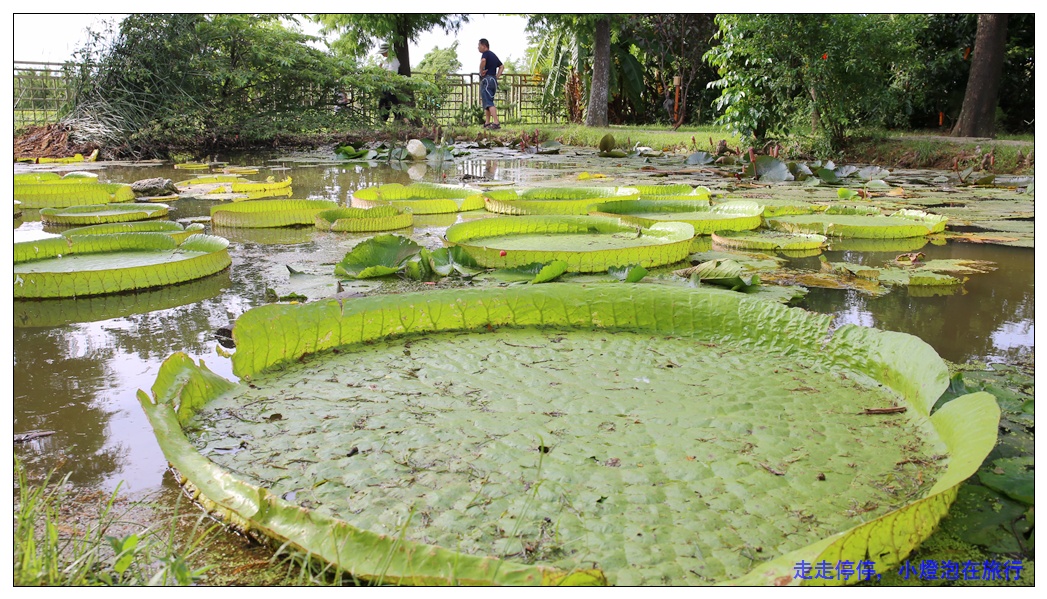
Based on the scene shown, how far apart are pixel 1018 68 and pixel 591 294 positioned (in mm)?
10141

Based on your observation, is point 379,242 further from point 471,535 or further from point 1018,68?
point 1018,68

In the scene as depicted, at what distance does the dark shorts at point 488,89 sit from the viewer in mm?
15289

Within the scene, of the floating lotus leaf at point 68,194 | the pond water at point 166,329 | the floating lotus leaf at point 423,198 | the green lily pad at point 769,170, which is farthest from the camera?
the green lily pad at point 769,170

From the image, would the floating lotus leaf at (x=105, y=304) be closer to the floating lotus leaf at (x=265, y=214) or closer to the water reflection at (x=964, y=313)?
the floating lotus leaf at (x=265, y=214)

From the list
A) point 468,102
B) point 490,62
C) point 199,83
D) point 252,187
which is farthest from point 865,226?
point 468,102

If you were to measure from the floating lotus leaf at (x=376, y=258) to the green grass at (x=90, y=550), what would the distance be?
5.58 feet

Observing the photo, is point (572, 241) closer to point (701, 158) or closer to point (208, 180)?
point (208, 180)

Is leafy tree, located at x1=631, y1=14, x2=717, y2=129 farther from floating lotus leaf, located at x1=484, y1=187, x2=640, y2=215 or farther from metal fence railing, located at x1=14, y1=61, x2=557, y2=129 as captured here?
floating lotus leaf, located at x1=484, y1=187, x2=640, y2=215

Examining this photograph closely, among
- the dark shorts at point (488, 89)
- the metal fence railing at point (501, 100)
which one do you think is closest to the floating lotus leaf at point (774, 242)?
the dark shorts at point (488, 89)

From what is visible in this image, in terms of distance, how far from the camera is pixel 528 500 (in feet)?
4.09

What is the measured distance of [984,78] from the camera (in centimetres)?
827

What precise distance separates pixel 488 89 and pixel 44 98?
782 centimetres

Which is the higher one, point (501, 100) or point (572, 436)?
point (501, 100)

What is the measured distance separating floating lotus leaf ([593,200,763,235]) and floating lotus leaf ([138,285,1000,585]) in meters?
1.95
